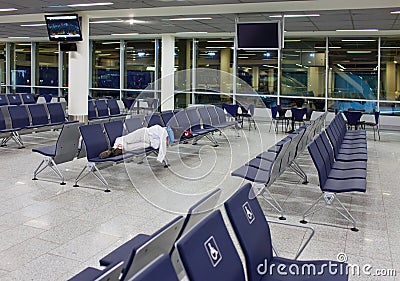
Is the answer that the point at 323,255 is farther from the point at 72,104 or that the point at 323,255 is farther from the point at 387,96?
the point at 387,96

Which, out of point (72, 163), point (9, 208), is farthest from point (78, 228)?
point (72, 163)

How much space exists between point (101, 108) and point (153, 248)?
9861mm

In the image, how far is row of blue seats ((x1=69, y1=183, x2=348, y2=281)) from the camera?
1666mm

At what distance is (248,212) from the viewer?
245 centimetres

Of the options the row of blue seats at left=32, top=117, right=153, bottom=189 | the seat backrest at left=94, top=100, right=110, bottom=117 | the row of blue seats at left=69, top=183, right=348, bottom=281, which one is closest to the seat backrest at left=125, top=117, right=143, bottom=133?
the row of blue seats at left=32, top=117, right=153, bottom=189

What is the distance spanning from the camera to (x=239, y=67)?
15.9 m

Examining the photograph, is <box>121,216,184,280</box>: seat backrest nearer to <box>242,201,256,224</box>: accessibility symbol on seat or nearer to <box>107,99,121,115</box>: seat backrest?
<box>242,201,256,224</box>: accessibility symbol on seat

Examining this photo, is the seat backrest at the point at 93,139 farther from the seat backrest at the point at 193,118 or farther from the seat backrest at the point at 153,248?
the seat backrest at the point at 153,248

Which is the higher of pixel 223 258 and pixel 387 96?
pixel 387 96

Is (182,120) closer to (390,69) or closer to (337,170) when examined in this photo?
(337,170)

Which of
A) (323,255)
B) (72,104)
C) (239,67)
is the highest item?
(239,67)

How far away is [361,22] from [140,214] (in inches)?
336

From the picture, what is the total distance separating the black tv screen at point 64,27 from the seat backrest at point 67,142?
489 cm

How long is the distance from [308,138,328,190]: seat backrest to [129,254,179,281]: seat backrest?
10.2ft
